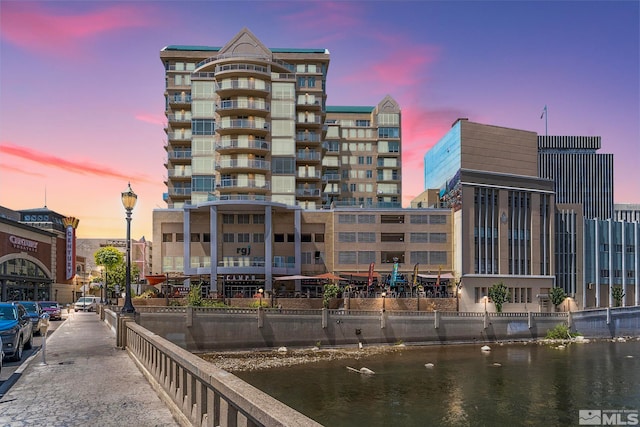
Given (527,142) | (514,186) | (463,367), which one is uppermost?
(527,142)

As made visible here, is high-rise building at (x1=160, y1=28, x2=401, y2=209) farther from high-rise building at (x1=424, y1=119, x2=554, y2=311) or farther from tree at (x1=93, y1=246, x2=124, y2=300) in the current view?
Answer: tree at (x1=93, y1=246, x2=124, y2=300)

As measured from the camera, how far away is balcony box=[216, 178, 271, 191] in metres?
83.4

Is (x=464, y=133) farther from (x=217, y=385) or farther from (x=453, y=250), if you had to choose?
(x=217, y=385)

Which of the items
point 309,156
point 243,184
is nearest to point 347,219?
point 309,156

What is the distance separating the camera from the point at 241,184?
84000 mm

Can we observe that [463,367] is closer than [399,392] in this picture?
No

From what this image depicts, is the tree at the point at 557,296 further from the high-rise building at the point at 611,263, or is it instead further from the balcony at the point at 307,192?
the balcony at the point at 307,192

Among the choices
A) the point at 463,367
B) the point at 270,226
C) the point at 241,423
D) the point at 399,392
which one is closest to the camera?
the point at 241,423

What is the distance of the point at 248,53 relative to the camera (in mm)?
88062

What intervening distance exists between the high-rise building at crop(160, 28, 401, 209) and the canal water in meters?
35.4

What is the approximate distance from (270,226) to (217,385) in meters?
70.4

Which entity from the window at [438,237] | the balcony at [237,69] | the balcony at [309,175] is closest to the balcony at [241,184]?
the balcony at [309,175]

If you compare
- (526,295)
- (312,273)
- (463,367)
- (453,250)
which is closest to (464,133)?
(453,250)

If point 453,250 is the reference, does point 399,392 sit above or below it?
below
